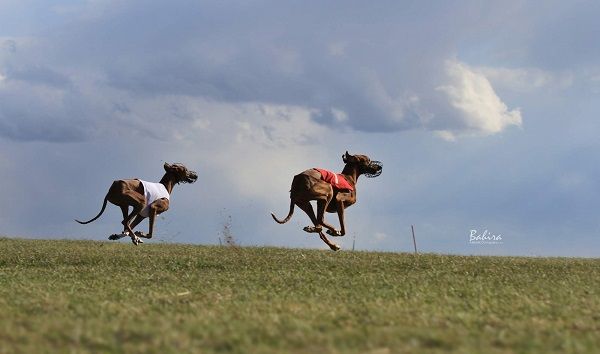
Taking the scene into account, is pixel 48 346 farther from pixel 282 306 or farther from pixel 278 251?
pixel 278 251

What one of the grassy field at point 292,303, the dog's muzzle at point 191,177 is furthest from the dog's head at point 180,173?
the grassy field at point 292,303

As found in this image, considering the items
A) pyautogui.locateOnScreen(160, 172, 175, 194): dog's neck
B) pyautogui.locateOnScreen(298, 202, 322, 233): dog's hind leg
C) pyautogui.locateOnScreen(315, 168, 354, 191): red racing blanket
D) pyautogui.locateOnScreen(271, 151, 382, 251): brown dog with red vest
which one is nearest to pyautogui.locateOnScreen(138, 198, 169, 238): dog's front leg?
pyautogui.locateOnScreen(160, 172, 175, 194): dog's neck

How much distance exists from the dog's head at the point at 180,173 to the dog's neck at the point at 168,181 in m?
0.11

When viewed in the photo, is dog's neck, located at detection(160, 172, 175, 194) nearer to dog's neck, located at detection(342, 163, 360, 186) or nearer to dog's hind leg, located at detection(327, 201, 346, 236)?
dog's neck, located at detection(342, 163, 360, 186)

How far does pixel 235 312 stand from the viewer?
29.9ft

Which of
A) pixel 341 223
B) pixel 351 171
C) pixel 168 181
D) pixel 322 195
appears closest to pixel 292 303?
pixel 322 195

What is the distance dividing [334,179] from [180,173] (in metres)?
5.61

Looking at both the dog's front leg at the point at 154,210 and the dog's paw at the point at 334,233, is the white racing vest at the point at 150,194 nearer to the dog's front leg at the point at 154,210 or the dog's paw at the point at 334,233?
the dog's front leg at the point at 154,210

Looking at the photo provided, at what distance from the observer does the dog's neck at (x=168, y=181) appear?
76.2 feet

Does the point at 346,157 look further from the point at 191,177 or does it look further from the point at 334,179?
the point at 191,177

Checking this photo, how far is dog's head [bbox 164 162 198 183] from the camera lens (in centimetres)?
2322

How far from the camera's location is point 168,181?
23.3 metres

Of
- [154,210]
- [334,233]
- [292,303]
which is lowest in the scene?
[292,303]

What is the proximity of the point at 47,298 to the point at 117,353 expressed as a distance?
4741 millimetres
